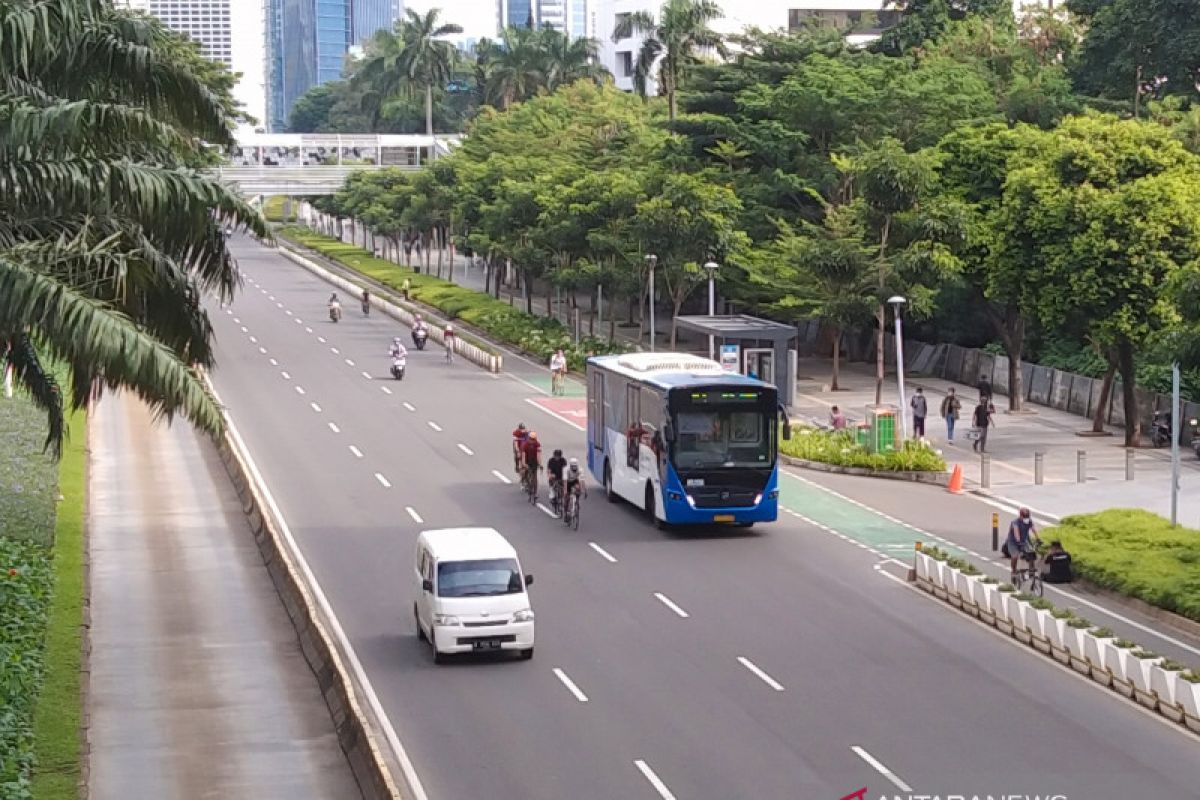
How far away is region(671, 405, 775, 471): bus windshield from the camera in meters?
38.8

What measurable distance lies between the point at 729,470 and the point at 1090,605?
783 centimetres

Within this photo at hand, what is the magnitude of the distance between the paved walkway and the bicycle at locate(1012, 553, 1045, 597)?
1195 cm

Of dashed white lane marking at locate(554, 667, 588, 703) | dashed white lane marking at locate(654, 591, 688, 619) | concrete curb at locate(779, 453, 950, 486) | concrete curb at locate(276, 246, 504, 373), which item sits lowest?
concrete curb at locate(276, 246, 504, 373)

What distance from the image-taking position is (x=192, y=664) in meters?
30.2

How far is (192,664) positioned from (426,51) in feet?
447

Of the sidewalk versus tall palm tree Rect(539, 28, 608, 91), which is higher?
tall palm tree Rect(539, 28, 608, 91)

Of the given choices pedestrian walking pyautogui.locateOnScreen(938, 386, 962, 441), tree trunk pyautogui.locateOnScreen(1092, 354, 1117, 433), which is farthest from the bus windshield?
tree trunk pyautogui.locateOnScreen(1092, 354, 1117, 433)

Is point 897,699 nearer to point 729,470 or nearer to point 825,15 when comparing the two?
point 729,470

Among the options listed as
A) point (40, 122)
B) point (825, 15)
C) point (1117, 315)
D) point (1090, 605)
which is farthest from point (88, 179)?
point (825, 15)

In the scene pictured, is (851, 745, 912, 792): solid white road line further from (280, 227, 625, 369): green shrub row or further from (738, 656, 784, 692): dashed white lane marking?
(280, 227, 625, 369): green shrub row

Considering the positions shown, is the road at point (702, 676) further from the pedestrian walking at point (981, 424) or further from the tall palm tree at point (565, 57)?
the tall palm tree at point (565, 57)

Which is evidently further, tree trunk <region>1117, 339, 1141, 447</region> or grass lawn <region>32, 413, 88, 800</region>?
tree trunk <region>1117, 339, 1141, 447</region>

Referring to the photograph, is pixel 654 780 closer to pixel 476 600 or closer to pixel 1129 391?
pixel 476 600

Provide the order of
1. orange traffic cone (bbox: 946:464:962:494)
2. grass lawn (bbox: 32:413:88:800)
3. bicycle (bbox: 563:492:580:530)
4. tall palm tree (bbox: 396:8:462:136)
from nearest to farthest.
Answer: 1. grass lawn (bbox: 32:413:88:800)
2. bicycle (bbox: 563:492:580:530)
3. orange traffic cone (bbox: 946:464:962:494)
4. tall palm tree (bbox: 396:8:462:136)
